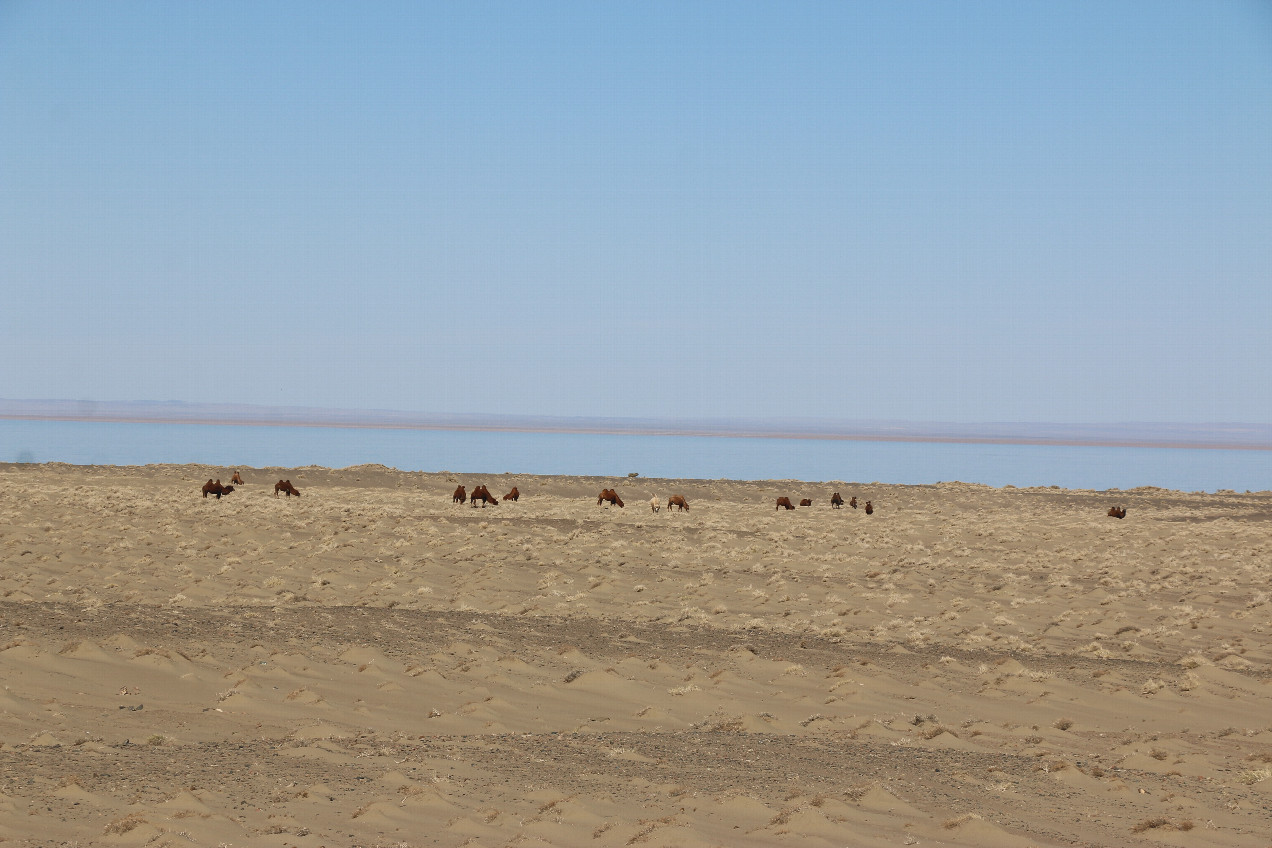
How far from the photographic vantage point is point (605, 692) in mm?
11766

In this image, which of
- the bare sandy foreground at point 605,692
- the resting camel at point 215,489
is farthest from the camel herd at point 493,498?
the bare sandy foreground at point 605,692

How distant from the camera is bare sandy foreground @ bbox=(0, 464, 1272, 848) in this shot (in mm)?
7492

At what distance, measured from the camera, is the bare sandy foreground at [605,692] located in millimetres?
7492

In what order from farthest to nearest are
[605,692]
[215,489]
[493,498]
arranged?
[493,498] → [215,489] → [605,692]

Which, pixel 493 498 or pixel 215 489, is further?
pixel 493 498

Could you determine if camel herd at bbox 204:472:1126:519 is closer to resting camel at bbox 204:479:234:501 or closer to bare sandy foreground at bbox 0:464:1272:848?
resting camel at bbox 204:479:234:501

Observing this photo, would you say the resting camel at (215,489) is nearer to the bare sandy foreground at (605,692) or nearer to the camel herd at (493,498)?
the camel herd at (493,498)

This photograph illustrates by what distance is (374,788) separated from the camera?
25.8 ft

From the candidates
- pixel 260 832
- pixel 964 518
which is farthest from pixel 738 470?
pixel 260 832

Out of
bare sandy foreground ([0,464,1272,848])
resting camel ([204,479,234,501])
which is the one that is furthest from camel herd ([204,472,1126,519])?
bare sandy foreground ([0,464,1272,848])

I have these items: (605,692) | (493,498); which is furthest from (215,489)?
(605,692)

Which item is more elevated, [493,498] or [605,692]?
[493,498]

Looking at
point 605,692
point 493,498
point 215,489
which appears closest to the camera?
point 605,692

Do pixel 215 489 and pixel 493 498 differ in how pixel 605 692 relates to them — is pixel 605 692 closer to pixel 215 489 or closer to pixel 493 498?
pixel 493 498
